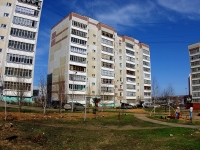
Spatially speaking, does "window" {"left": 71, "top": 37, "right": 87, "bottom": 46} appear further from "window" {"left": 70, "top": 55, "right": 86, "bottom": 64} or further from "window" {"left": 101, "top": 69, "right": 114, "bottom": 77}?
"window" {"left": 101, "top": 69, "right": 114, "bottom": 77}

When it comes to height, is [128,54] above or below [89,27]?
below

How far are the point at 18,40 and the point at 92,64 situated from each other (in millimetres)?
27686

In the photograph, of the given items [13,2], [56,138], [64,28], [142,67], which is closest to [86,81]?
[64,28]

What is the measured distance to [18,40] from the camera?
50.8m

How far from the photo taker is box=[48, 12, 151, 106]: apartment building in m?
62.3

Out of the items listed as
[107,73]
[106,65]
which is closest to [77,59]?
[106,65]

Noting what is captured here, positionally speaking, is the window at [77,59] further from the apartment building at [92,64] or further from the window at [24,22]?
the window at [24,22]

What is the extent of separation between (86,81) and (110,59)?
15280mm

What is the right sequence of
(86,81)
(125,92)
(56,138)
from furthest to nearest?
(125,92)
(86,81)
(56,138)

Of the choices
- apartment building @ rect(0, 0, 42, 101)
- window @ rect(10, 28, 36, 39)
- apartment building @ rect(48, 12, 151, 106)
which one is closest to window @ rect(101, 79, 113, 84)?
apartment building @ rect(48, 12, 151, 106)

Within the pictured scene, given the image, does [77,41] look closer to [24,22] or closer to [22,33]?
[24,22]

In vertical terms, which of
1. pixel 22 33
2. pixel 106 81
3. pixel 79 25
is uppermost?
pixel 79 25

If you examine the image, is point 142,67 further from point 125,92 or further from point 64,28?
point 64,28

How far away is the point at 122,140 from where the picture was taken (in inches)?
507
